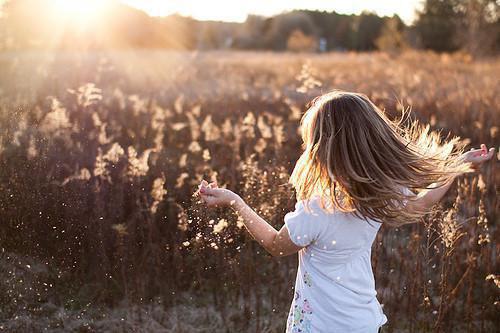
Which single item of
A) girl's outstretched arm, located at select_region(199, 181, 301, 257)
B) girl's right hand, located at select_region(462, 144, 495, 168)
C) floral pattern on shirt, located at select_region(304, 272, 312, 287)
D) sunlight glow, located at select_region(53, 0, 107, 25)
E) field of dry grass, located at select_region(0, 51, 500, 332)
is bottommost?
field of dry grass, located at select_region(0, 51, 500, 332)

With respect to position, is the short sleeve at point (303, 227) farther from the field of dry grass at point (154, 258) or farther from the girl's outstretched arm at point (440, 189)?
the field of dry grass at point (154, 258)

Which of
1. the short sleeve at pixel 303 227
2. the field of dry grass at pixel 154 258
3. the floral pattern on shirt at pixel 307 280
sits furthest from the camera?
the field of dry grass at pixel 154 258

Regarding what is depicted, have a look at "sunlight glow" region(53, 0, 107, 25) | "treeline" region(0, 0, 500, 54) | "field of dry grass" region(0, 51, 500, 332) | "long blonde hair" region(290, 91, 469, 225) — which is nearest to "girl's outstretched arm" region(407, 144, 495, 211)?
"long blonde hair" region(290, 91, 469, 225)


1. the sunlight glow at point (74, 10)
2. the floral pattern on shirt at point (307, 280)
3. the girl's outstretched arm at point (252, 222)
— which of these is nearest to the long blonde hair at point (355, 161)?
the girl's outstretched arm at point (252, 222)

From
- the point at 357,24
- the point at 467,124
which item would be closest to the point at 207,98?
the point at 467,124

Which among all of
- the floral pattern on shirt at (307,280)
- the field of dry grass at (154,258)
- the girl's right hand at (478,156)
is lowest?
the field of dry grass at (154,258)

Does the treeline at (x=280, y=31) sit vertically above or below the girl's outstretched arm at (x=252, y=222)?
above

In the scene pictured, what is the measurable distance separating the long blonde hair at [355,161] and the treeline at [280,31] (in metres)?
9.10

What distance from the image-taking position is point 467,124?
25.7 ft

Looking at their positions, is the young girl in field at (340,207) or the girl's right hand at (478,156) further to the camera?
the girl's right hand at (478,156)

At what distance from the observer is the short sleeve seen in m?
2.11

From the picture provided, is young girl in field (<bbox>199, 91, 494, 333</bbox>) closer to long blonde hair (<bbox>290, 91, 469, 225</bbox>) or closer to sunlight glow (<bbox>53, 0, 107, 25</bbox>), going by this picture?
long blonde hair (<bbox>290, 91, 469, 225</bbox>)

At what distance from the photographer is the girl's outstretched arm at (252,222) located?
7.14ft

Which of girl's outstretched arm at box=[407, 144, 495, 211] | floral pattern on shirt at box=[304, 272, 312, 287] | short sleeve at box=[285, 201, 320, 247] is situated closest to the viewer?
short sleeve at box=[285, 201, 320, 247]
